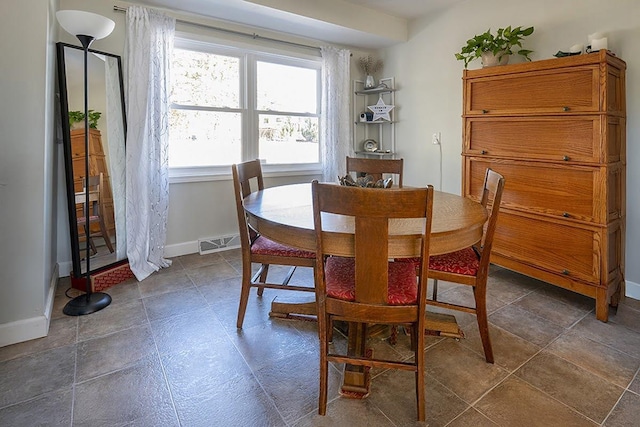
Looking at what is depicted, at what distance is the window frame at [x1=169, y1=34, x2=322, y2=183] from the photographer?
3301 mm

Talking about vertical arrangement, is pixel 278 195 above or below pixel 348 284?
above

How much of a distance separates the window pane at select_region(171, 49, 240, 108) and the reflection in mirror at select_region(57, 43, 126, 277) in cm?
53

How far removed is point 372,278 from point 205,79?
2.89 meters

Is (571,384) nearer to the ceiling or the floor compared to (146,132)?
nearer to the floor

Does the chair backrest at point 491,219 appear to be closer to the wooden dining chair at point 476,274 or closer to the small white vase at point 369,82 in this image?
the wooden dining chair at point 476,274

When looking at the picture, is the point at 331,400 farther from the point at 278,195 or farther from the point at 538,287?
the point at 538,287

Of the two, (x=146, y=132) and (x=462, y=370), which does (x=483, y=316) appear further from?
(x=146, y=132)

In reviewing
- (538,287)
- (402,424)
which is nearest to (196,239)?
(402,424)

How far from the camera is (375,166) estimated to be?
9.29 feet

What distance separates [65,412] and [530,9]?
3939 millimetres

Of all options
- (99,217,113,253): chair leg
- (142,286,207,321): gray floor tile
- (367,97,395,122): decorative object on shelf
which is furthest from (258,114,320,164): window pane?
(142,286,207,321): gray floor tile

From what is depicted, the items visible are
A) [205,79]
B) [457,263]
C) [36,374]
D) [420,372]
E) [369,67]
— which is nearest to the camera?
[420,372]

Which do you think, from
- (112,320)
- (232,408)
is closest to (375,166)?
(232,408)

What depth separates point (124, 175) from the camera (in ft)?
9.48
